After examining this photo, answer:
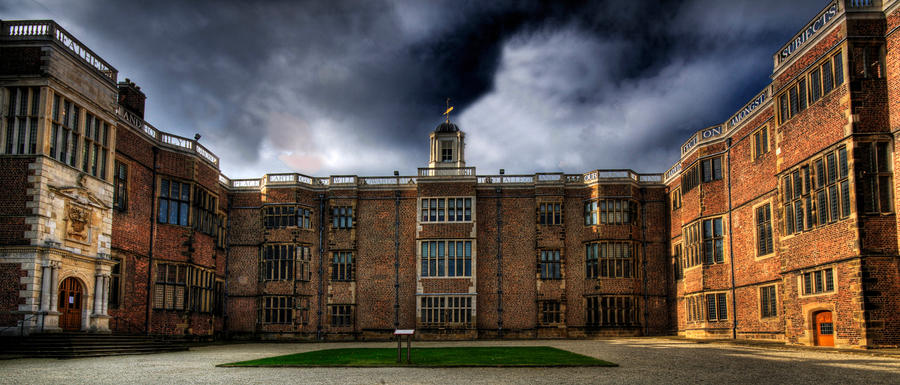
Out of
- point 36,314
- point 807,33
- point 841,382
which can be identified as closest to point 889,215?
point 807,33

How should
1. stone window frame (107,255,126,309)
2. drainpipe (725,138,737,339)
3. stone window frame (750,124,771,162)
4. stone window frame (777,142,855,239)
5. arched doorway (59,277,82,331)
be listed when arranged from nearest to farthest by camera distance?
stone window frame (777,142,855,239) < arched doorway (59,277,82,331) < stone window frame (107,255,126,309) < stone window frame (750,124,771,162) < drainpipe (725,138,737,339)

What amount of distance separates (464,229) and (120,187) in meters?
18.9

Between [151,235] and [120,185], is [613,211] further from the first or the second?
[120,185]

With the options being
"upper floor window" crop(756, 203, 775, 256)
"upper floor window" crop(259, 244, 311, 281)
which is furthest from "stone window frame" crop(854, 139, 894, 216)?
"upper floor window" crop(259, 244, 311, 281)

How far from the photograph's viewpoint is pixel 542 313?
4097 cm

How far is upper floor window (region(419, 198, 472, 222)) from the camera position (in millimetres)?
41500

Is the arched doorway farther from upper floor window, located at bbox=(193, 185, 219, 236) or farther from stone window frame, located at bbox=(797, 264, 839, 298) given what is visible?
stone window frame, located at bbox=(797, 264, 839, 298)

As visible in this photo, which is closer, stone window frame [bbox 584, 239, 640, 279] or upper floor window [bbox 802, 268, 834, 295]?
upper floor window [bbox 802, 268, 834, 295]

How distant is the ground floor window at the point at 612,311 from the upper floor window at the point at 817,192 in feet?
47.3

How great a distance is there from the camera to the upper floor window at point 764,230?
3053 cm

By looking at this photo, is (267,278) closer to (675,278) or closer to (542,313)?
(542,313)

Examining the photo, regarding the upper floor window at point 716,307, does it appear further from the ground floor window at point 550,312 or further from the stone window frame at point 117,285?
the stone window frame at point 117,285

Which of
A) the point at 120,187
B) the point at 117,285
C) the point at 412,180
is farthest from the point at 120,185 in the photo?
the point at 412,180

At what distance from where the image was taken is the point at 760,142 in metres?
31.3
